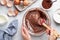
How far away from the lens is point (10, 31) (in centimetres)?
136

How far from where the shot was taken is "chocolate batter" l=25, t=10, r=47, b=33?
1361 mm

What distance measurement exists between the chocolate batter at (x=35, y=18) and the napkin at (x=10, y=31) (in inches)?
2.7

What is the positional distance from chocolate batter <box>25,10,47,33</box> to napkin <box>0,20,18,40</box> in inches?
2.7

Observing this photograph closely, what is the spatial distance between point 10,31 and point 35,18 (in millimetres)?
152

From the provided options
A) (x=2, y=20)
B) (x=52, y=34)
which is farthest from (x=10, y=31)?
(x=52, y=34)

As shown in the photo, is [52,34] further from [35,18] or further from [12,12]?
[12,12]

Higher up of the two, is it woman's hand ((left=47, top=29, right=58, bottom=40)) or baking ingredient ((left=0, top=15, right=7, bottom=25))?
baking ingredient ((left=0, top=15, right=7, bottom=25))

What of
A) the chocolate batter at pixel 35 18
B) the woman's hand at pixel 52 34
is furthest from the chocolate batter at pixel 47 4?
the woman's hand at pixel 52 34

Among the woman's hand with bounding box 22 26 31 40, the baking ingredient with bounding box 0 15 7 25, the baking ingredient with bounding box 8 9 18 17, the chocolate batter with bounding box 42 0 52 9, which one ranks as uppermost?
the chocolate batter with bounding box 42 0 52 9

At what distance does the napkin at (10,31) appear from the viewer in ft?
4.42

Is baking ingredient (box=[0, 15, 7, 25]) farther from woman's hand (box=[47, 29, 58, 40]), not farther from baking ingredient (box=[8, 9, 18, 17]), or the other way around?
woman's hand (box=[47, 29, 58, 40])

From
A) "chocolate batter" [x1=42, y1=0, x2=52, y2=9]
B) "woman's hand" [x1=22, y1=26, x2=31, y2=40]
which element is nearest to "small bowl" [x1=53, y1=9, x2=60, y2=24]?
"chocolate batter" [x1=42, y1=0, x2=52, y2=9]

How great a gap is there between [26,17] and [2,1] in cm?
16

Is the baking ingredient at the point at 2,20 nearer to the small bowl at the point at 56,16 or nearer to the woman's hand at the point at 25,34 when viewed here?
the woman's hand at the point at 25,34
